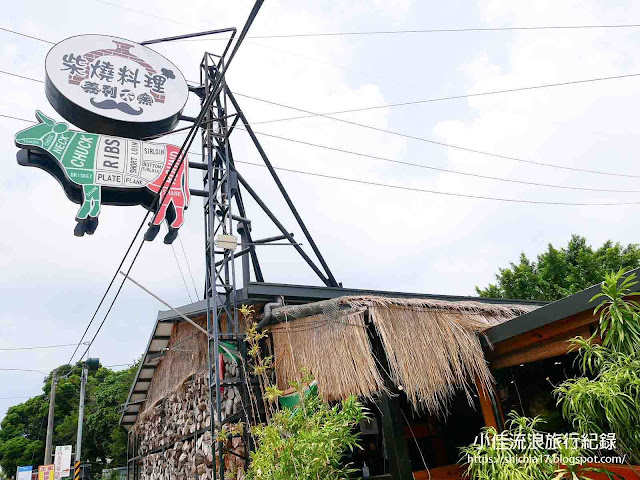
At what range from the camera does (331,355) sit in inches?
203

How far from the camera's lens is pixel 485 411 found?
18.5 ft

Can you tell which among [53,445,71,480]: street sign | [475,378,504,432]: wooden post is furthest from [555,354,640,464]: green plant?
[53,445,71,480]: street sign

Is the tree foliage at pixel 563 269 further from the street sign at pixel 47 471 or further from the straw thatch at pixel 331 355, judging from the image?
the street sign at pixel 47 471

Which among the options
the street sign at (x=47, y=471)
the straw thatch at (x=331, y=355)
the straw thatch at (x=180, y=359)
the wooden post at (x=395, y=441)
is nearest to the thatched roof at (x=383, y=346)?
the straw thatch at (x=331, y=355)

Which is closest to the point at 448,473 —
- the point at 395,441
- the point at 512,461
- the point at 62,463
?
the point at 395,441

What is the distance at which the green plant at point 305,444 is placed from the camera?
3.62m

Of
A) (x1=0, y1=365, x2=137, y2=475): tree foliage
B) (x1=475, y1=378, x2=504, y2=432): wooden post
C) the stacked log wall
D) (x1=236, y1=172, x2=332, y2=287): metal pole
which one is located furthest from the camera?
(x1=0, y1=365, x2=137, y2=475): tree foliage

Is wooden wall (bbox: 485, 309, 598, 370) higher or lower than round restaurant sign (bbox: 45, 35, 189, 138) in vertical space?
lower

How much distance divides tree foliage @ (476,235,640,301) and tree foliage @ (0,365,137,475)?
48.6 ft

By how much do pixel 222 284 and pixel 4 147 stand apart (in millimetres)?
4376

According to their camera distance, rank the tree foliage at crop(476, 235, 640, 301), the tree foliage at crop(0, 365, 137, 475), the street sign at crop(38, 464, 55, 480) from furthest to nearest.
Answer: the tree foliage at crop(0, 365, 137, 475)
the tree foliage at crop(476, 235, 640, 301)
the street sign at crop(38, 464, 55, 480)

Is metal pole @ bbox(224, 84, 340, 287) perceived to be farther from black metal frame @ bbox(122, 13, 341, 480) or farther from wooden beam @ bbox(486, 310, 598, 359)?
wooden beam @ bbox(486, 310, 598, 359)

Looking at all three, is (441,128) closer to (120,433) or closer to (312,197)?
(312,197)

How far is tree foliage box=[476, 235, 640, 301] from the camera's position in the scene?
1519 cm
